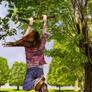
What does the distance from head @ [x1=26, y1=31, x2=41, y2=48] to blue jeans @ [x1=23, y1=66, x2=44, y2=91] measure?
63cm

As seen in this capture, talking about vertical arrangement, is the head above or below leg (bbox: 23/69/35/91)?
above

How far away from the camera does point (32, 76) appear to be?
6.03 m

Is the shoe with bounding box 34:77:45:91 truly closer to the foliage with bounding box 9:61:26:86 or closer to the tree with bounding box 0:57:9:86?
the tree with bounding box 0:57:9:86

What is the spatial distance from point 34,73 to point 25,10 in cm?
924

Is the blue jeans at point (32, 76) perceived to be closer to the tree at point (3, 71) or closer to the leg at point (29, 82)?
the leg at point (29, 82)

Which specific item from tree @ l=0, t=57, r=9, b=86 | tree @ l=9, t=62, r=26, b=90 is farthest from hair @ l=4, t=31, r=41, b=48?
tree @ l=9, t=62, r=26, b=90

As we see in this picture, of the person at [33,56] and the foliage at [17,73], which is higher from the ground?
the person at [33,56]

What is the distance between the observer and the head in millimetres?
6234

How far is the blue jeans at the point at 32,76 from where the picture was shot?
19.4 ft

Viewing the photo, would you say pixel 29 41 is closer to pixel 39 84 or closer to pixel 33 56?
pixel 33 56

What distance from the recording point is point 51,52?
21.7m

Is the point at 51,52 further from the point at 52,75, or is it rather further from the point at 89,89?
the point at 52,75

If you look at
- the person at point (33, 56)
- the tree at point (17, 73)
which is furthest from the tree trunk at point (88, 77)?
the tree at point (17, 73)

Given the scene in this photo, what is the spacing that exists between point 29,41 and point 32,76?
0.93 metres
